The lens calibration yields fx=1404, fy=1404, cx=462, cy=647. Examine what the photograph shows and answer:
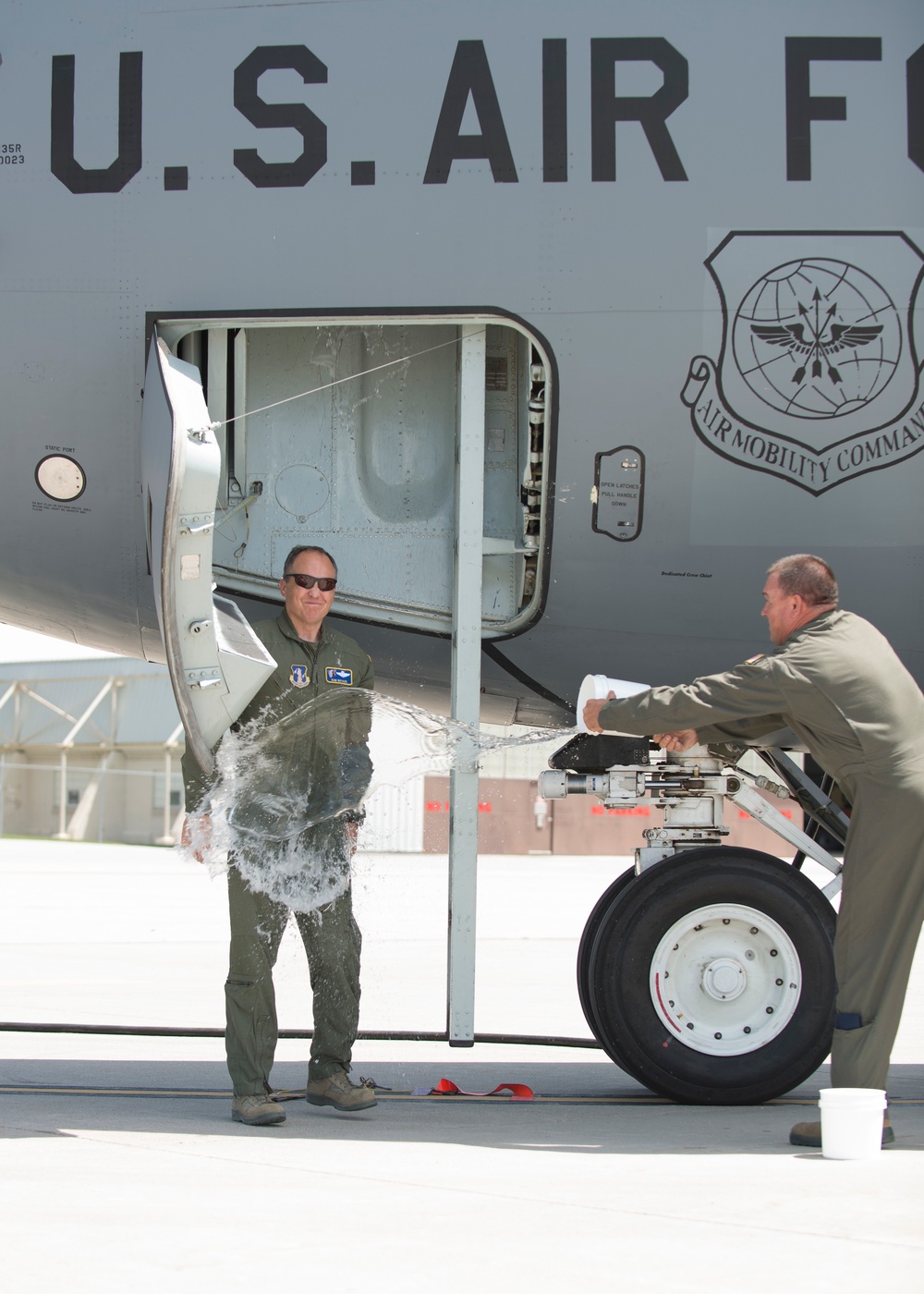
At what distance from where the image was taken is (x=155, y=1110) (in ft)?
16.7

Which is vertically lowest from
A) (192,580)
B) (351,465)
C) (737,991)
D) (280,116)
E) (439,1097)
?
(439,1097)

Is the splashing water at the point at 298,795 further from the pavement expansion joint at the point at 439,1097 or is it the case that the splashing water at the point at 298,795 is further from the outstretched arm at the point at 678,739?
the pavement expansion joint at the point at 439,1097

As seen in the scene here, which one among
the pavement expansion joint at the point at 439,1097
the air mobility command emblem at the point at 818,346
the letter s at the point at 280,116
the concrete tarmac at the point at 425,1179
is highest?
the letter s at the point at 280,116

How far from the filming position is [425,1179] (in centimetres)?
383

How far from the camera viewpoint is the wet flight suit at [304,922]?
4.82 meters

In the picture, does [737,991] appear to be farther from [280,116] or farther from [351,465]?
[280,116]

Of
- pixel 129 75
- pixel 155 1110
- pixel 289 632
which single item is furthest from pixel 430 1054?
pixel 129 75

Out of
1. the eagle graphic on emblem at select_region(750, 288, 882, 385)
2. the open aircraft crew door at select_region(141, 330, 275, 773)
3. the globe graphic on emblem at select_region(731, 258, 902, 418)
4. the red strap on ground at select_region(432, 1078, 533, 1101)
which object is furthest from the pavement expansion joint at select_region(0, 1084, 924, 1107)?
the eagle graphic on emblem at select_region(750, 288, 882, 385)

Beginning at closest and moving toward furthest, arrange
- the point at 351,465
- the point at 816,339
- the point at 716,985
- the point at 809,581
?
1. the point at 809,581
2. the point at 716,985
3. the point at 816,339
4. the point at 351,465

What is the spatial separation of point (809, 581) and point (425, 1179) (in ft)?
7.58

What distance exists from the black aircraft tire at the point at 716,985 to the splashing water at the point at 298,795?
2.67 feet

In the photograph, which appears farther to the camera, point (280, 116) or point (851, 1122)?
point (280, 116)

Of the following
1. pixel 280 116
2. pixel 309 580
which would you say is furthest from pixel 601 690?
pixel 280 116

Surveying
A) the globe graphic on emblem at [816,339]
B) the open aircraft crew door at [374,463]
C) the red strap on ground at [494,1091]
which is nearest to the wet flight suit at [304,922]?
the red strap on ground at [494,1091]
